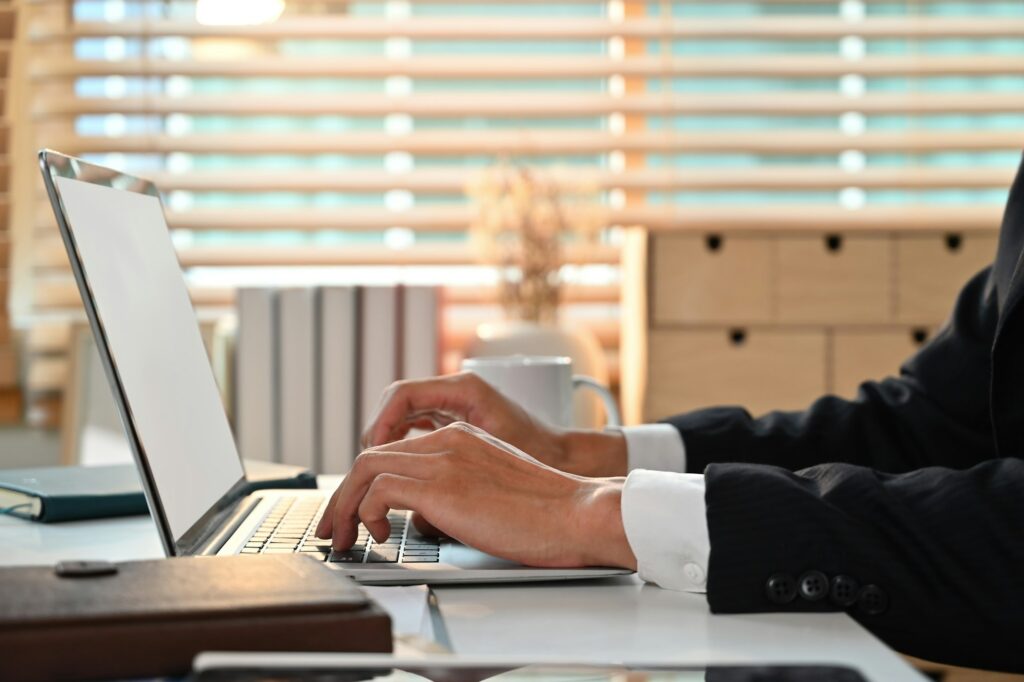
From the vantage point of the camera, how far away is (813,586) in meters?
0.64

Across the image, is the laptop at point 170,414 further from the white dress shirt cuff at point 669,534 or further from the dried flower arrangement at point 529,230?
the dried flower arrangement at point 529,230

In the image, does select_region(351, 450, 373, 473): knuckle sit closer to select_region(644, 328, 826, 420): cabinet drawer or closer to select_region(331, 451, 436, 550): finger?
select_region(331, 451, 436, 550): finger

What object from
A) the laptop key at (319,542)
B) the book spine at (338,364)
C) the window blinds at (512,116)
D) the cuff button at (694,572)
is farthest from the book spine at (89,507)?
the window blinds at (512,116)

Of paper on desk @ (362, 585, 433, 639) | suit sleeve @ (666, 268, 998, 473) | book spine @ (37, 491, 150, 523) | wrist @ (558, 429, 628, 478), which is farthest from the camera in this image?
suit sleeve @ (666, 268, 998, 473)

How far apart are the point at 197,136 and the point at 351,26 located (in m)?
0.44

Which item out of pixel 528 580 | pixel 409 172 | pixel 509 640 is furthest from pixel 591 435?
pixel 409 172

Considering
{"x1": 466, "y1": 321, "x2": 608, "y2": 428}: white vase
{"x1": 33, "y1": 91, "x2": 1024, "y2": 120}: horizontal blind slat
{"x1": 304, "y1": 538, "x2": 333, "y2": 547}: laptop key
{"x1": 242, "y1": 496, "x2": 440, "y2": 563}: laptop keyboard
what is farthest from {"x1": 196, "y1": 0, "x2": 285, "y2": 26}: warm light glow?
{"x1": 304, "y1": 538, "x2": 333, "y2": 547}: laptop key

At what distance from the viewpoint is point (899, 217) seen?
2844mm

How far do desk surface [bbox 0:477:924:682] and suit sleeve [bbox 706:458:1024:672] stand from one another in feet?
0.07

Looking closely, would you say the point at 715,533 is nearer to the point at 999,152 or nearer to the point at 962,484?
the point at 962,484

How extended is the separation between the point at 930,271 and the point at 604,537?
6.46 feet

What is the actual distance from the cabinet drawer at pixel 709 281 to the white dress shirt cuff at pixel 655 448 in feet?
4.51

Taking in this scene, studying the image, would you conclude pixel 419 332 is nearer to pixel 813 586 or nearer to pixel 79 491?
pixel 79 491

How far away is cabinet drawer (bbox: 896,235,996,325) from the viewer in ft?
8.07
